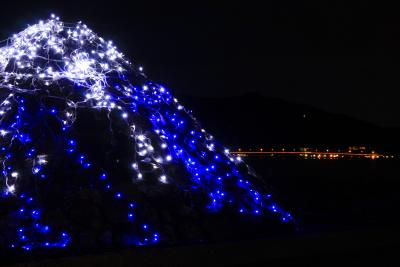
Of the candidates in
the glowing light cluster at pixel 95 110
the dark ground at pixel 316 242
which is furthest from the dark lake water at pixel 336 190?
the glowing light cluster at pixel 95 110

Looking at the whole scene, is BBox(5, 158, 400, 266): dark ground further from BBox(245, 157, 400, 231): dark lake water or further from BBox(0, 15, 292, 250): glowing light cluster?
BBox(0, 15, 292, 250): glowing light cluster

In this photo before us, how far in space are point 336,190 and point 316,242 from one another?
17.5 ft

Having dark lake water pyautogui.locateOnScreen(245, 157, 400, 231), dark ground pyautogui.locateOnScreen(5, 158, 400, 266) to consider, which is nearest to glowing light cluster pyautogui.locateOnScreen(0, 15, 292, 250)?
dark ground pyautogui.locateOnScreen(5, 158, 400, 266)

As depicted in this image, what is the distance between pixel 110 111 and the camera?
779 cm

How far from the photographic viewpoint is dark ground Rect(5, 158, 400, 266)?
17.8ft

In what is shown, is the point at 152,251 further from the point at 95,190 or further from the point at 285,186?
the point at 285,186

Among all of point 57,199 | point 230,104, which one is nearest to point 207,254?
point 57,199

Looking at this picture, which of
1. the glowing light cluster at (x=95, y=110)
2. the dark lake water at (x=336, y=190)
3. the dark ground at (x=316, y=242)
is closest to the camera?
the dark ground at (x=316, y=242)

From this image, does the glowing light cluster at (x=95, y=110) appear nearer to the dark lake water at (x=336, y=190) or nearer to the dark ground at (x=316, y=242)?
the dark ground at (x=316, y=242)

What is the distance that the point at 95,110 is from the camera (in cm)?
777

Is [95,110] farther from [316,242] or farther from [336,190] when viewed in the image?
[336,190]

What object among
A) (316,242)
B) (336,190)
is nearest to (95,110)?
(316,242)

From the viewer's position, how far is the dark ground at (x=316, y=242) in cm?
542

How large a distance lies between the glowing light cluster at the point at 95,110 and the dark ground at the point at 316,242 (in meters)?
0.78
